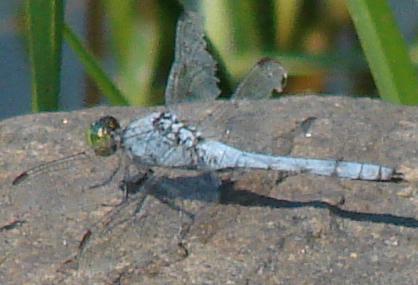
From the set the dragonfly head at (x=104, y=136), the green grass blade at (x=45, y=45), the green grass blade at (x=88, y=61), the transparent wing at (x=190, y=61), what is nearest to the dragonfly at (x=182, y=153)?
the dragonfly head at (x=104, y=136)

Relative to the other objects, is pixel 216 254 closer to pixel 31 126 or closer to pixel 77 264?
pixel 77 264

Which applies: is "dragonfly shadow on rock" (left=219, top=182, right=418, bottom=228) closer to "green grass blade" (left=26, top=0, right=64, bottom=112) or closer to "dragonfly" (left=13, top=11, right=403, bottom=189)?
"dragonfly" (left=13, top=11, right=403, bottom=189)

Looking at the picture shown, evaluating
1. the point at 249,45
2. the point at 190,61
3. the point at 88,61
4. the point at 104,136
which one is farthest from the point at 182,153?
the point at 249,45

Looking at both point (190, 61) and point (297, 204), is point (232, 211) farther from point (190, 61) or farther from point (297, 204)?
point (190, 61)

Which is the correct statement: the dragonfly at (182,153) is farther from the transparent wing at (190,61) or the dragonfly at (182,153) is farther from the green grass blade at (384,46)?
the green grass blade at (384,46)

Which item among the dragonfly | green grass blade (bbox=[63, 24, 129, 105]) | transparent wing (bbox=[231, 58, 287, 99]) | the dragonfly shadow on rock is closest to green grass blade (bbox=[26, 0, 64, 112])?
green grass blade (bbox=[63, 24, 129, 105])

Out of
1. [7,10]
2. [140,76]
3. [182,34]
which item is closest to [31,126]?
[182,34]
